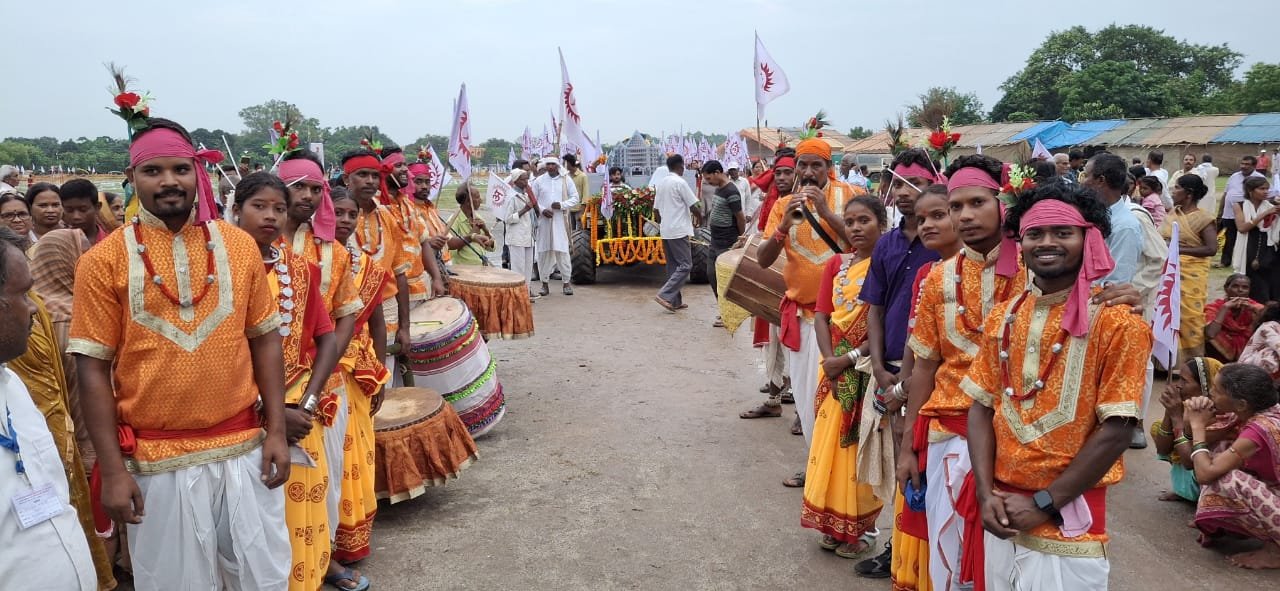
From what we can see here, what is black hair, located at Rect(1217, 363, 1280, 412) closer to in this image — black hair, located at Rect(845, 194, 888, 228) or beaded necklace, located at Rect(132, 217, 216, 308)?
black hair, located at Rect(845, 194, 888, 228)

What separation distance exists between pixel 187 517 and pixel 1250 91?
43.9m

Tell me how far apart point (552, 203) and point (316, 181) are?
322 inches

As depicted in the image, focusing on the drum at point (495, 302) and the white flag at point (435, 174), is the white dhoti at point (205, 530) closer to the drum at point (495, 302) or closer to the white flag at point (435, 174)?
the drum at point (495, 302)

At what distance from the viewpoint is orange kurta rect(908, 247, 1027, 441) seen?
2.95 metres

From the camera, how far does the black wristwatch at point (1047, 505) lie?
2.46m

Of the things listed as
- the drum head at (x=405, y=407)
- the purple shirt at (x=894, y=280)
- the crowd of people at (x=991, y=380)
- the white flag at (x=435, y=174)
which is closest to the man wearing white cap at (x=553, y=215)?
the white flag at (x=435, y=174)

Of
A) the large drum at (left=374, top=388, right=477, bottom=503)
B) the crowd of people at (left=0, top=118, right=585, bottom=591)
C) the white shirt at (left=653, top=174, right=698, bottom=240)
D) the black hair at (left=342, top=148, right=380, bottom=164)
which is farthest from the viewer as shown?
the white shirt at (left=653, top=174, right=698, bottom=240)

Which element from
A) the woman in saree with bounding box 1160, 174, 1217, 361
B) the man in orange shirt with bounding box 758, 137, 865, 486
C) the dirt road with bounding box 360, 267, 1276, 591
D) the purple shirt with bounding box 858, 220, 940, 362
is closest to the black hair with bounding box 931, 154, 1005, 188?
the purple shirt with bounding box 858, 220, 940, 362

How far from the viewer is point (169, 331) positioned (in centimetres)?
264

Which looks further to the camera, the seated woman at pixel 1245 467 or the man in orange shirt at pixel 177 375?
the seated woman at pixel 1245 467

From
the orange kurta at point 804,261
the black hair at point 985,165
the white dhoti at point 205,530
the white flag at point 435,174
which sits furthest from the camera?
the white flag at point 435,174

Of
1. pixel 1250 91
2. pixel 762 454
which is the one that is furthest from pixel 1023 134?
pixel 762 454

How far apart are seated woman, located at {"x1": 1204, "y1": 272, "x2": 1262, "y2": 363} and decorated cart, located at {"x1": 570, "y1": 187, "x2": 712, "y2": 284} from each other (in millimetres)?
6881

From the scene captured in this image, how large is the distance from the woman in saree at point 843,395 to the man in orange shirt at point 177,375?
97.0 inches
